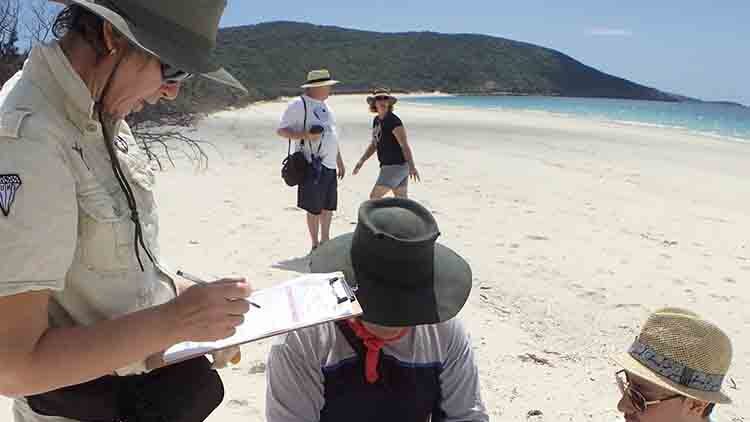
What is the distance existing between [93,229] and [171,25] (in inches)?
16.3

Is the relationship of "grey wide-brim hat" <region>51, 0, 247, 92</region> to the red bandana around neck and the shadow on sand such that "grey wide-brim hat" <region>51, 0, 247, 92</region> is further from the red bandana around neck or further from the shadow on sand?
the shadow on sand

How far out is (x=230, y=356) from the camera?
1.57 m

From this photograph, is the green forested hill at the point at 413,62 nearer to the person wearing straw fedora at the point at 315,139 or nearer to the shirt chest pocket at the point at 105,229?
the person wearing straw fedora at the point at 315,139

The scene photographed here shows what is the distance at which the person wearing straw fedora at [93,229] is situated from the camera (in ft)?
3.37

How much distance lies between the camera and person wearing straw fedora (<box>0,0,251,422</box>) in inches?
40.5

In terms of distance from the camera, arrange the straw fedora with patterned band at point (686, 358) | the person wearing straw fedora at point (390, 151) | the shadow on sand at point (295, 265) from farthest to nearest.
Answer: the person wearing straw fedora at point (390, 151)
the shadow on sand at point (295, 265)
the straw fedora with patterned band at point (686, 358)

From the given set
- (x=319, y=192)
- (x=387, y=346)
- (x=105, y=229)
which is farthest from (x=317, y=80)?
(x=105, y=229)

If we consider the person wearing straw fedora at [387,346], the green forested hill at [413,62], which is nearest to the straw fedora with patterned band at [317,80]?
the person wearing straw fedora at [387,346]

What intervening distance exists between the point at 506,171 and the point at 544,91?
97429 mm

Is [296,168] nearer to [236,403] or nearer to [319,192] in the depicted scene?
[319,192]

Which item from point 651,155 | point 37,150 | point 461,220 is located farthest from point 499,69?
point 37,150

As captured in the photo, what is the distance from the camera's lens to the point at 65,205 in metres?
1.07

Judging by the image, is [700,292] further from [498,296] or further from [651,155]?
[651,155]

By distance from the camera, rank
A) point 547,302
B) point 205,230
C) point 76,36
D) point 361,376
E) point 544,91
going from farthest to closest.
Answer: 1. point 544,91
2. point 205,230
3. point 547,302
4. point 361,376
5. point 76,36
